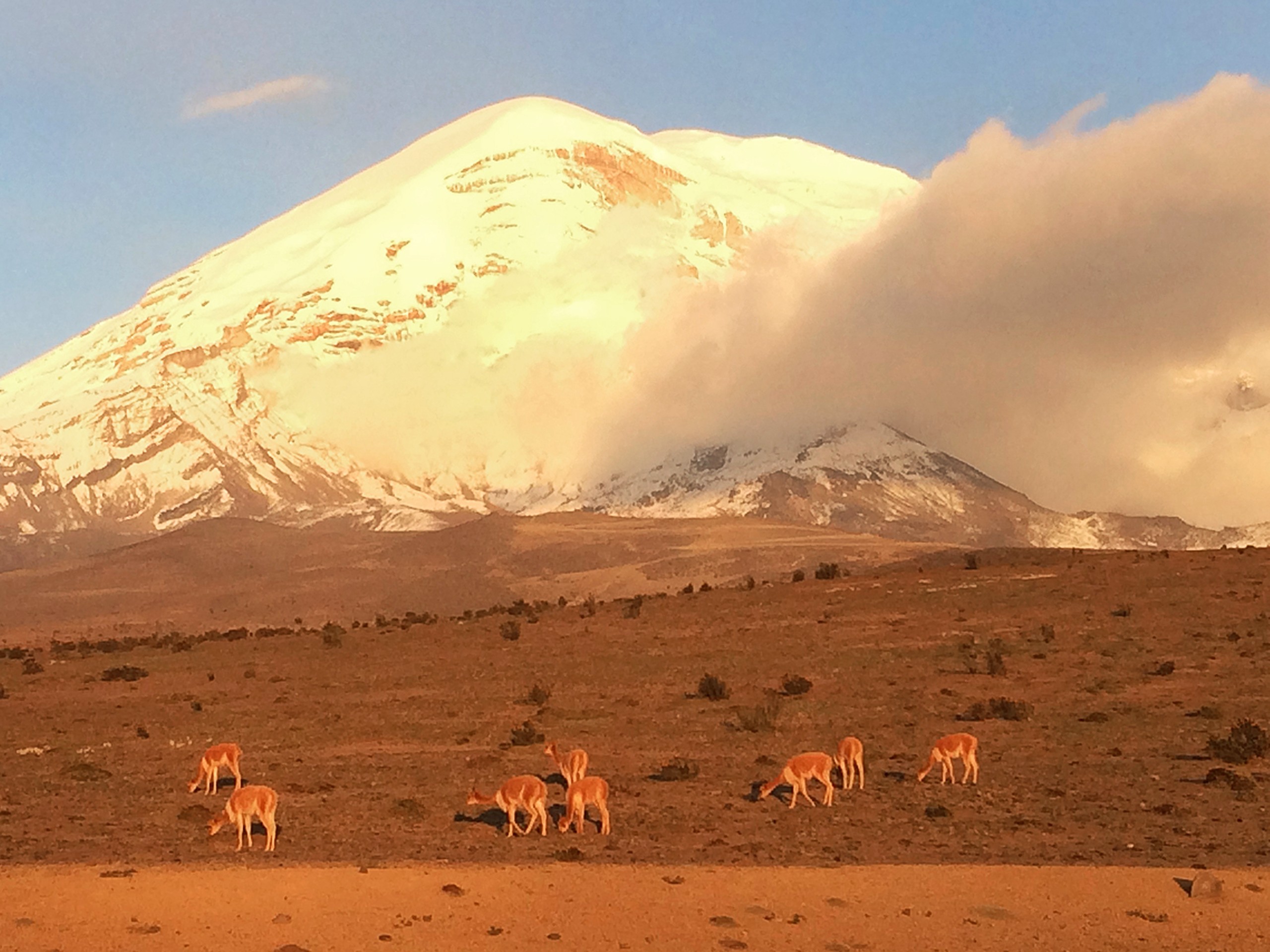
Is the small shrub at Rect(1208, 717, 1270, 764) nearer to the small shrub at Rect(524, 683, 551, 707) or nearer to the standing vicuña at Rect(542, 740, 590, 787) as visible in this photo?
the standing vicuña at Rect(542, 740, 590, 787)

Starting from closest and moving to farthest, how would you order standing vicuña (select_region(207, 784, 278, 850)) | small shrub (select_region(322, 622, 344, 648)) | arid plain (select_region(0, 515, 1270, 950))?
arid plain (select_region(0, 515, 1270, 950))
standing vicuña (select_region(207, 784, 278, 850))
small shrub (select_region(322, 622, 344, 648))

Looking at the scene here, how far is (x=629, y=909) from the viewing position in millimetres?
13531

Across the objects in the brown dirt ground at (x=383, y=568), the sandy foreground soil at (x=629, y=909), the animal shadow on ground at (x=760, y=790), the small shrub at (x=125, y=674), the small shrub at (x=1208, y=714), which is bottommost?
the sandy foreground soil at (x=629, y=909)

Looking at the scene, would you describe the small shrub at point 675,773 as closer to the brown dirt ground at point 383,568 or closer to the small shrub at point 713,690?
the small shrub at point 713,690

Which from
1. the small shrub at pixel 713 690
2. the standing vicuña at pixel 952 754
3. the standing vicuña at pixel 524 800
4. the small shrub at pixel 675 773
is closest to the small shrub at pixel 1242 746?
the standing vicuña at pixel 952 754

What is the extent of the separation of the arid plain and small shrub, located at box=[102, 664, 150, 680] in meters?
0.64

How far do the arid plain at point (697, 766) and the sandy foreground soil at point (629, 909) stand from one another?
0.04 m

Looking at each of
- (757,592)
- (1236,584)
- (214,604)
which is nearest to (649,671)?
(757,592)

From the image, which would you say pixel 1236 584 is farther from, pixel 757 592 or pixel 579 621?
Result: pixel 579 621

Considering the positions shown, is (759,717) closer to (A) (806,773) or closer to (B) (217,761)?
(A) (806,773)

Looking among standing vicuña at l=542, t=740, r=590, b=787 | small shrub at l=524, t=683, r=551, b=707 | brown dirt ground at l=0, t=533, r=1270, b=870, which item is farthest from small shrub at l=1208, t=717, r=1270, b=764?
small shrub at l=524, t=683, r=551, b=707

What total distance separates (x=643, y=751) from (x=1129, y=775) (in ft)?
23.8

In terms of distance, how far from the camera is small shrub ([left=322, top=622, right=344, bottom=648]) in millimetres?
40469

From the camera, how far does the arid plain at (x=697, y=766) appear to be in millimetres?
13438
